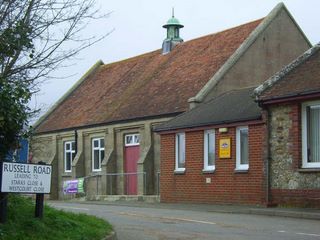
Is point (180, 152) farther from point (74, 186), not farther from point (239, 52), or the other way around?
point (74, 186)

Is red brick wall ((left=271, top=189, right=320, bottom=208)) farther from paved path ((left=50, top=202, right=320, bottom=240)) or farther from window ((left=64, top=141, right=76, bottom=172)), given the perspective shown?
window ((left=64, top=141, right=76, bottom=172))

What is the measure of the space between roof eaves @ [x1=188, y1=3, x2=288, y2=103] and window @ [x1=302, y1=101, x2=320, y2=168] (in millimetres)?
9115

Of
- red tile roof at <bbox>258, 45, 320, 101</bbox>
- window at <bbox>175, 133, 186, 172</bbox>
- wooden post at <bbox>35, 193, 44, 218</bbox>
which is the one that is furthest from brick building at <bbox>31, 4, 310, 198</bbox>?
wooden post at <bbox>35, 193, 44, 218</bbox>

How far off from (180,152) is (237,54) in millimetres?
7492

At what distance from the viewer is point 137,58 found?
43188mm

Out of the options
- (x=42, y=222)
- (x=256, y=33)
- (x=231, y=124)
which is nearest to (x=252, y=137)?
(x=231, y=124)

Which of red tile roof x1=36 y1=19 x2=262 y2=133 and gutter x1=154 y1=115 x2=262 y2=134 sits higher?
red tile roof x1=36 y1=19 x2=262 y2=133

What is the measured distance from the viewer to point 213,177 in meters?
24.7

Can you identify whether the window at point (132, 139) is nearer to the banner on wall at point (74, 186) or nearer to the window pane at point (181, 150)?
the banner on wall at point (74, 186)

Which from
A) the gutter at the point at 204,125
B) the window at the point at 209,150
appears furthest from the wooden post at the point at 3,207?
the window at the point at 209,150

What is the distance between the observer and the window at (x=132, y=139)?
34094mm

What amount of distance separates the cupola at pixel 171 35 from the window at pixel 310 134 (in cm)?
1995

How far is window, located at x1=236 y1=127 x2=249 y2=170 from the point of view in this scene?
77.7 feet

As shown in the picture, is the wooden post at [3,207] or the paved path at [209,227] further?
the paved path at [209,227]
